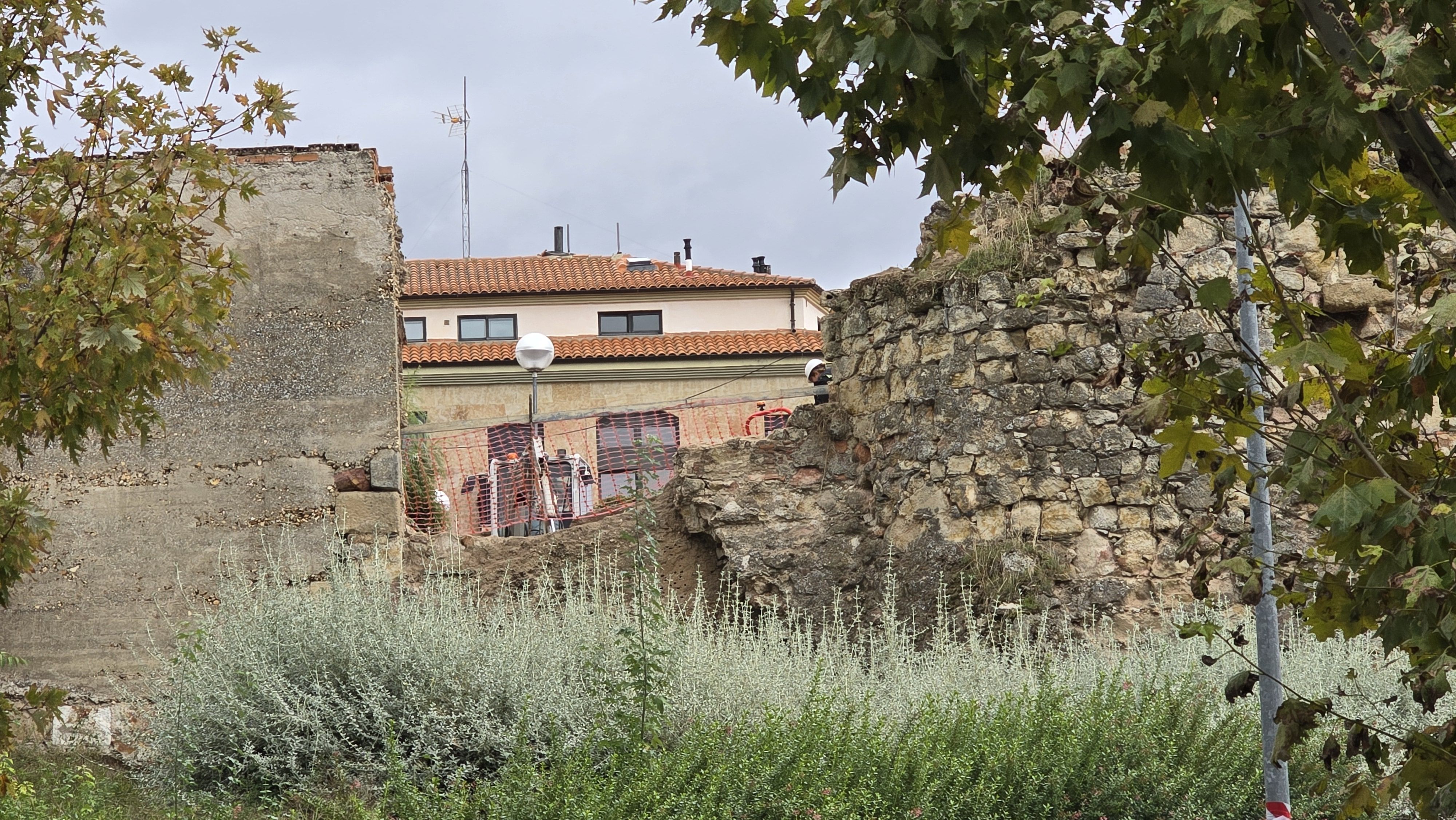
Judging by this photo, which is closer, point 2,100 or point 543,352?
point 2,100

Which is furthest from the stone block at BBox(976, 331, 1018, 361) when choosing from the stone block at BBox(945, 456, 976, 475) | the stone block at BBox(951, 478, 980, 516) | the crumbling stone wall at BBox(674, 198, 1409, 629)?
the stone block at BBox(951, 478, 980, 516)

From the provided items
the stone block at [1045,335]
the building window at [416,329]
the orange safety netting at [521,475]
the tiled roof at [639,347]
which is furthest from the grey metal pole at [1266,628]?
the building window at [416,329]

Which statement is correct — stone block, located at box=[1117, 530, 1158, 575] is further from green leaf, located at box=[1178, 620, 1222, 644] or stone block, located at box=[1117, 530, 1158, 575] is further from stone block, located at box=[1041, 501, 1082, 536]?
green leaf, located at box=[1178, 620, 1222, 644]

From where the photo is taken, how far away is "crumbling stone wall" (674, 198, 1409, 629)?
993 centimetres

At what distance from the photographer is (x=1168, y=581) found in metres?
9.92

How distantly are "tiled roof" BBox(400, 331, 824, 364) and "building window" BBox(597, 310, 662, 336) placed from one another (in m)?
0.47

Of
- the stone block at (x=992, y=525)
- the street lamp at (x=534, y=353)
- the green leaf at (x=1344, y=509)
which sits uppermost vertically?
the street lamp at (x=534, y=353)

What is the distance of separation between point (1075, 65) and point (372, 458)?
761 centimetres

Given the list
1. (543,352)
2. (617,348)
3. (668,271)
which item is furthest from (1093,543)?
(668,271)

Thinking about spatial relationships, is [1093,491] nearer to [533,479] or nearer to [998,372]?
[998,372]

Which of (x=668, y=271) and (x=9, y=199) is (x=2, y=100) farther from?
(x=668, y=271)

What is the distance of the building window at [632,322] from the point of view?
32.1 metres

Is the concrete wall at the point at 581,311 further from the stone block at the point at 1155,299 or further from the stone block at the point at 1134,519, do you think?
the stone block at the point at 1134,519

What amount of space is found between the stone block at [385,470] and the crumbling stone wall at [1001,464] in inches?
93.1
